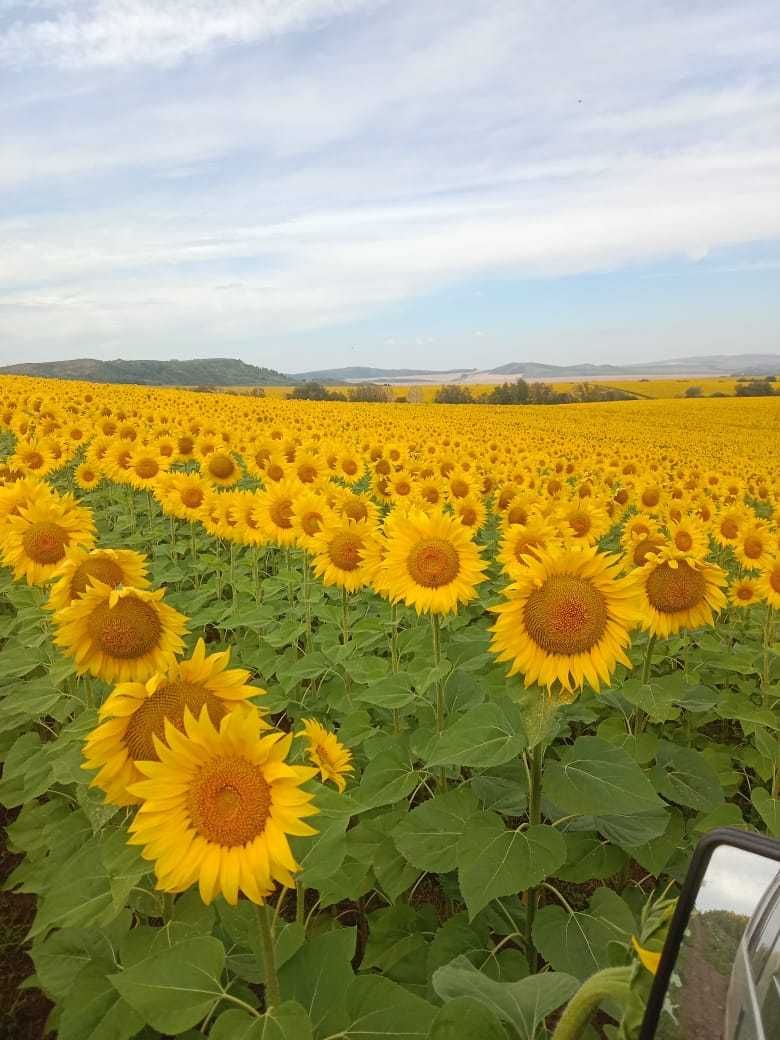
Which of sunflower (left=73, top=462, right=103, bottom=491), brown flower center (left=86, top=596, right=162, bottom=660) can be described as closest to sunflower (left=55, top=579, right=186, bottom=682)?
brown flower center (left=86, top=596, right=162, bottom=660)

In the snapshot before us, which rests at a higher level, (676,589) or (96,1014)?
(676,589)

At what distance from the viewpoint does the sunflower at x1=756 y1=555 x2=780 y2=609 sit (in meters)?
5.62

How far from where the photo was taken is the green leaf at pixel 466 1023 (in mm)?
1490

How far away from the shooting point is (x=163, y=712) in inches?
77.2

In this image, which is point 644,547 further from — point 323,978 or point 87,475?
point 87,475

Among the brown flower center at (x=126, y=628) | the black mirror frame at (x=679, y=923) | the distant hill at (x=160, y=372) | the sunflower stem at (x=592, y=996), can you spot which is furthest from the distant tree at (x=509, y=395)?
the black mirror frame at (x=679, y=923)

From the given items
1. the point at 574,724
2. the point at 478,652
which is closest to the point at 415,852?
the point at 478,652

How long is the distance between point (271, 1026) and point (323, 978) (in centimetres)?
31

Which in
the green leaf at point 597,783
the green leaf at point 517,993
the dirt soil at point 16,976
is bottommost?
the dirt soil at point 16,976

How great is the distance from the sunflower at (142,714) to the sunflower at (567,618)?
3.50 feet

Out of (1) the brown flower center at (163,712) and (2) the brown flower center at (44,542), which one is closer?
(1) the brown flower center at (163,712)

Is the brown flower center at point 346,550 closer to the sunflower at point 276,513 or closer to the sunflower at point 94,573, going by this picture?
the sunflower at point 276,513

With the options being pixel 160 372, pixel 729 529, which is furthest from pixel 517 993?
pixel 160 372

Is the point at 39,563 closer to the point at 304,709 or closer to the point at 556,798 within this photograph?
the point at 304,709
